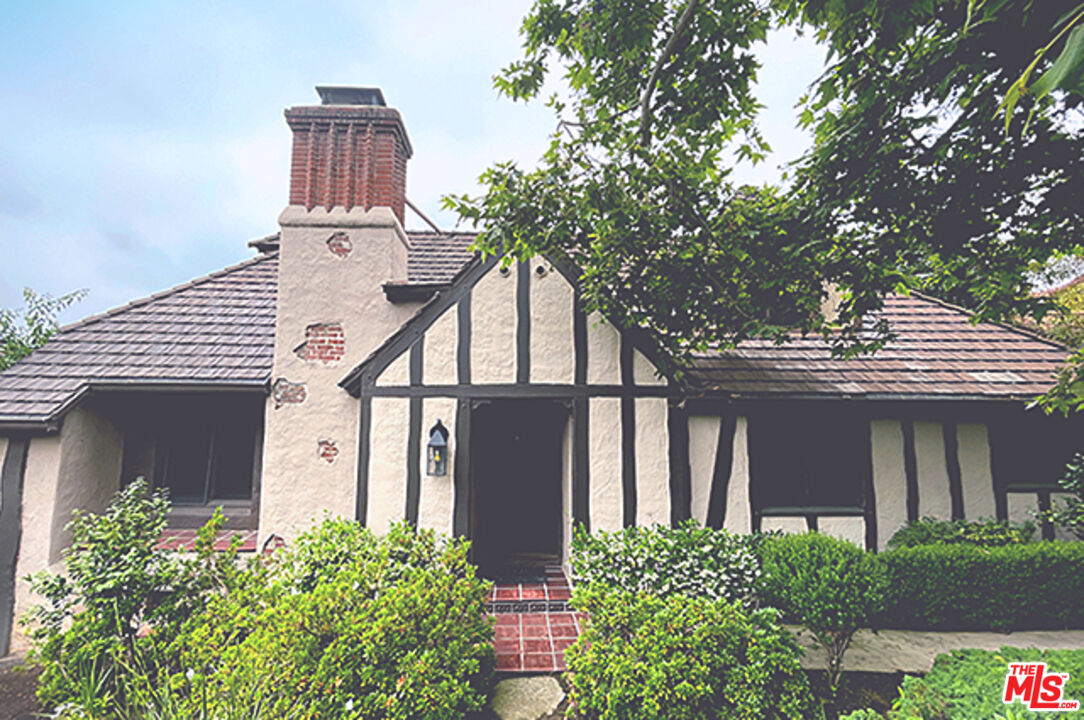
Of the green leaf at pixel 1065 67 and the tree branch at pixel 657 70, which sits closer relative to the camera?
the green leaf at pixel 1065 67

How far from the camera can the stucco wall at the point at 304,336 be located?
5.91m

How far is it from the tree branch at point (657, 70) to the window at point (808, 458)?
164 inches

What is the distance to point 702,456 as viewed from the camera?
5.99m

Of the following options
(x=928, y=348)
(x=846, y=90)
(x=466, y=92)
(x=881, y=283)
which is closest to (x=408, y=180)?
(x=466, y=92)

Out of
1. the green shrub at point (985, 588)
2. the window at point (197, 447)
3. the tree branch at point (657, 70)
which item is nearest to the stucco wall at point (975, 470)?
the green shrub at point (985, 588)

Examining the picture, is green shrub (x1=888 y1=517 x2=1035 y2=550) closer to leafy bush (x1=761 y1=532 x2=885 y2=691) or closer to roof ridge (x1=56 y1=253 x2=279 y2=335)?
leafy bush (x1=761 y1=532 x2=885 y2=691)

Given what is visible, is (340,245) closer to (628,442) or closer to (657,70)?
(657,70)

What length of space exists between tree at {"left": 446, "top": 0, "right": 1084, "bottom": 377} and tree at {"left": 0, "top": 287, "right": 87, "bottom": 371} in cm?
1218

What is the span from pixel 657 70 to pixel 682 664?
5458 millimetres

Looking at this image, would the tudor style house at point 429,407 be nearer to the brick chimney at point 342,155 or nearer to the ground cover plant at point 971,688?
the brick chimney at point 342,155

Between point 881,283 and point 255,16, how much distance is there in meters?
9.22

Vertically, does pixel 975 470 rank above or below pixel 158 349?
below

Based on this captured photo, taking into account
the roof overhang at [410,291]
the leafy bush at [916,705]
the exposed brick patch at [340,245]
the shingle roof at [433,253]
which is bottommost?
the leafy bush at [916,705]
